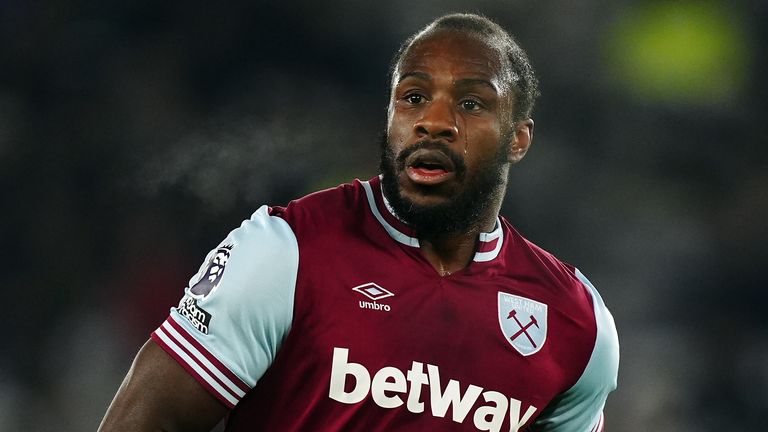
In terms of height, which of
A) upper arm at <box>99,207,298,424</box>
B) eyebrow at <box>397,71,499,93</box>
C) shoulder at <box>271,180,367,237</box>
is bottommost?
upper arm at <box>99,207,298,424</box>

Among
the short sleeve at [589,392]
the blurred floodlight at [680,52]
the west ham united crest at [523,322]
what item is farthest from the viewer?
the blurred floodlight at [680,52]

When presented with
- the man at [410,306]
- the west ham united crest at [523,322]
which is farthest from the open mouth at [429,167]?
the west ham united crest at [523,322]

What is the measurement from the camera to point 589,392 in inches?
109

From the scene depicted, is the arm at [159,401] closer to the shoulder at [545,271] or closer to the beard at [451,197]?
the beard at [451,197]

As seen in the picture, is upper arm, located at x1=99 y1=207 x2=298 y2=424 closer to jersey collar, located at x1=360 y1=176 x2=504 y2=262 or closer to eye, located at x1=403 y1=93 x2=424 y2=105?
jersey collar, located at x1=360 y1=176 x2=504 y2=262

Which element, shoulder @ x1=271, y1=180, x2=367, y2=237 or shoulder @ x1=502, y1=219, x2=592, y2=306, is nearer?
shoulder @ x1=271, y1=180, x2=367, y2=237

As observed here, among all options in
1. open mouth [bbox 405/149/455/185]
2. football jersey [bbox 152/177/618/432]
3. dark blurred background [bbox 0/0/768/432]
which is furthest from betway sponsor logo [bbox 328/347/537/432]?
dark blurred background [bbox 0/0/768/432]

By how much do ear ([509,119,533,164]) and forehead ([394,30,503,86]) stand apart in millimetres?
245

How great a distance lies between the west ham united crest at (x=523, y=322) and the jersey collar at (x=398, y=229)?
0.14 m

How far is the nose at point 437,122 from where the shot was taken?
249 cm

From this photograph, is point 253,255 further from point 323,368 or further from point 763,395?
point 763,395

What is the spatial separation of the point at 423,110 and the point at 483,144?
0.68 feet

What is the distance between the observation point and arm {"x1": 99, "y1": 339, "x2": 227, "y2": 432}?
220 cm

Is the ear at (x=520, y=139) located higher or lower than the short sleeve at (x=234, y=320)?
higher
